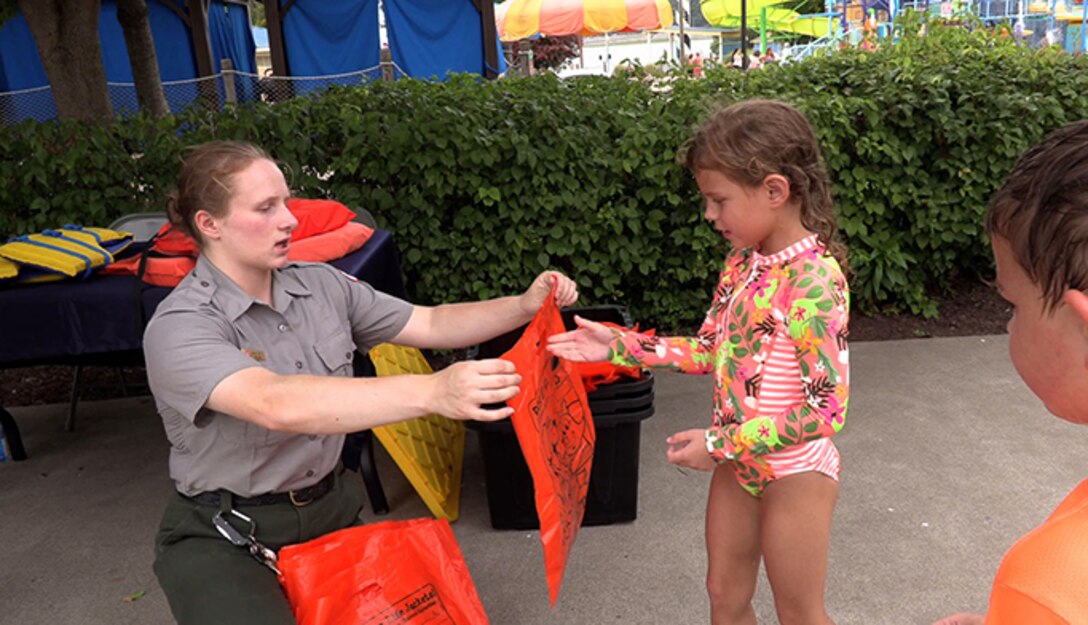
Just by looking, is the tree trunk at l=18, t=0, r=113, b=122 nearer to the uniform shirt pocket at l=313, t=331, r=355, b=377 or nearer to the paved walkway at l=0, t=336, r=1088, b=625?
the paved walkway at l=0, t=336, r=1088, b=625

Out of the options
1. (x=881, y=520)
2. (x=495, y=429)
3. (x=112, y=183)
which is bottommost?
(x=881, y=520)

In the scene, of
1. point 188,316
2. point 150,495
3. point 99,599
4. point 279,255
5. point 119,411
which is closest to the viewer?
point 188,316

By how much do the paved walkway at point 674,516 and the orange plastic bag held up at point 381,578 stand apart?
0.85m

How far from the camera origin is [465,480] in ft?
13.2

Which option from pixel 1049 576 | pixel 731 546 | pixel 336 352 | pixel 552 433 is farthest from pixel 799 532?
pixel 336 352

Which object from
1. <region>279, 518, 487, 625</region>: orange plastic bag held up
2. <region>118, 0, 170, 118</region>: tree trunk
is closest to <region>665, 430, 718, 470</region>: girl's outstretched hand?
<region>279, 518, 487, 625</region>: orange plastic bag held up

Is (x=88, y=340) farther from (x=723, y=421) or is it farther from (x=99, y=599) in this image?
(x=723, y=421)

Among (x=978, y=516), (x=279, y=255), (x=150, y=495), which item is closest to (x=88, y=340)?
(x=150, y=495)

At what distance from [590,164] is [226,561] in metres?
3.47

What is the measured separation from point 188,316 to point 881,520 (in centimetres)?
269

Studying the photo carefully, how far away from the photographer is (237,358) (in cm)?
200

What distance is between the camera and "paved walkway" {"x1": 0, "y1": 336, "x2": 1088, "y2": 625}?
3.07 metres

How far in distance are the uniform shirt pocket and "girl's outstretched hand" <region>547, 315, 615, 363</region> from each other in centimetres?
58

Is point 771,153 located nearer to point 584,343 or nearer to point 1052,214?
point 584,343
